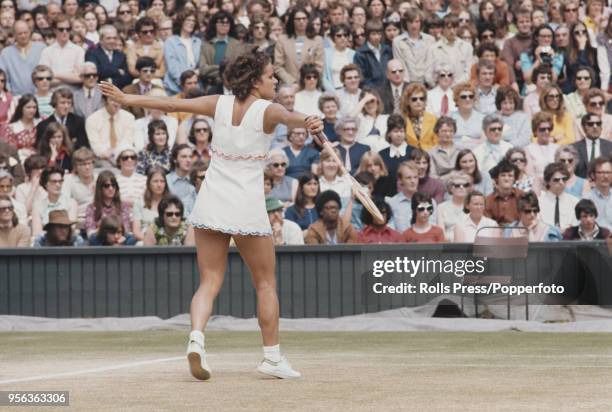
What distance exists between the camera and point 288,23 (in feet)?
62.0

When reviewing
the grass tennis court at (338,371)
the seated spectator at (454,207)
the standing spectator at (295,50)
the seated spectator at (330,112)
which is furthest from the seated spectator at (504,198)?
the standing spectator at (295,50)

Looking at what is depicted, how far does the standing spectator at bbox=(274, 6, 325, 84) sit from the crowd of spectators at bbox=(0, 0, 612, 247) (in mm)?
21

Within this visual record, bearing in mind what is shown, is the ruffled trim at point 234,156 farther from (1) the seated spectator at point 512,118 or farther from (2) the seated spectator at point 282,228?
(1) the seated spectator at point 512,118

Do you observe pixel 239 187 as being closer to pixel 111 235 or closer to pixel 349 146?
pixel 111 235

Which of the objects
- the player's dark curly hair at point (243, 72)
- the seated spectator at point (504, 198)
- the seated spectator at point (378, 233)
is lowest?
the seated spectator at point (378, 233)

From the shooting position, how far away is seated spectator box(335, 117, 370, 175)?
54.9 feet

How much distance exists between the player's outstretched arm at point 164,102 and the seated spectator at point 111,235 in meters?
6.41

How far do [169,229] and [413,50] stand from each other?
5.57 m

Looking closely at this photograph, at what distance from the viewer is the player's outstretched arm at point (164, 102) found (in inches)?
324

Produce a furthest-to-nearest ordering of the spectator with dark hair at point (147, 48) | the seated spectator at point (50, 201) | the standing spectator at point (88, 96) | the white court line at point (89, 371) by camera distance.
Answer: the spectator with dark hair at point (147, 48)
the standing spectator at point (88, 96)
the seated spectator at point (50, 201)
the white court line at point (89, 371)

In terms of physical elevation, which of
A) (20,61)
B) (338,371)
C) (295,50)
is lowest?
(338,371)

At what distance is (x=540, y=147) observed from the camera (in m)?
17.0

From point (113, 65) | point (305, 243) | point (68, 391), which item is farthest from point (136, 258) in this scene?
point (68, 391)

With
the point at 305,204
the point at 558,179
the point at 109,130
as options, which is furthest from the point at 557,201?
the point at 109,130
